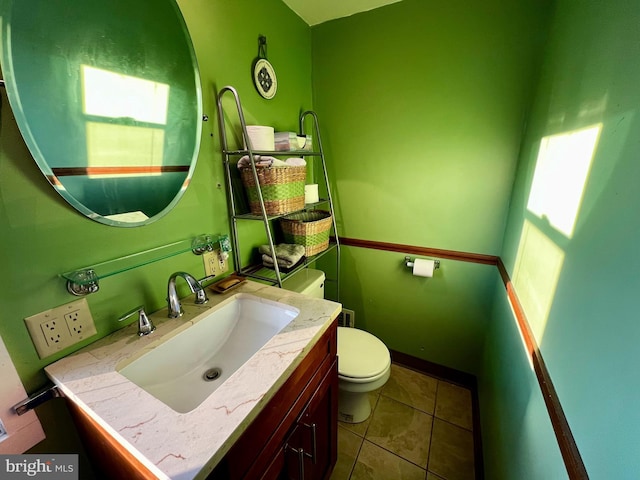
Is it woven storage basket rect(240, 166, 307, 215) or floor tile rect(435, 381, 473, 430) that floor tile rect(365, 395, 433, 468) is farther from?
woven storage basket rect(240, 166, 307, 215)

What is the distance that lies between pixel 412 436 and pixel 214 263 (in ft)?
4.60

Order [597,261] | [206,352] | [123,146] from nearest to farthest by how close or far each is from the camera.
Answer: [597,261] < [123,146] < [206,352]

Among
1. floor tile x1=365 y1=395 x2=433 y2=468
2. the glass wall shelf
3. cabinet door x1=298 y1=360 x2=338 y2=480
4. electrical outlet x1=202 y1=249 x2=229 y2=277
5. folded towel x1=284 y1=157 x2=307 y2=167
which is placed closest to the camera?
the glass wall shelf

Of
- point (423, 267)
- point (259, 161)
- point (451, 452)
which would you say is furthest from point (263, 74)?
point (451, 452)

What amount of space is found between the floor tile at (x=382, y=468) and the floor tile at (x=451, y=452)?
0.30 ft

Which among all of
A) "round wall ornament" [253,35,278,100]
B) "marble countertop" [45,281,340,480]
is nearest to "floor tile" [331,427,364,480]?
"marble countertop" [45,281,340,480]

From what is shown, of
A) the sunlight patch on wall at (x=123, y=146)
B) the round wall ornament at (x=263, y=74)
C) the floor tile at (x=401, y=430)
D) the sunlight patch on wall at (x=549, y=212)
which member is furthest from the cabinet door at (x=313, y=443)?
the round wall ornament at (x=263, y=74)

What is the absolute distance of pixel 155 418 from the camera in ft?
1.77

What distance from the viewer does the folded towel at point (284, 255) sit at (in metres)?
1.29

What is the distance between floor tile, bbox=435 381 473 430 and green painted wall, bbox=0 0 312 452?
160 cm

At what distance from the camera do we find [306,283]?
1445 mm

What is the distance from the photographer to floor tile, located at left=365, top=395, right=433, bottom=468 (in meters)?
1.31

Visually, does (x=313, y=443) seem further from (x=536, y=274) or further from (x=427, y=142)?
(x=427, y=142)

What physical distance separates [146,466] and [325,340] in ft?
1.81
